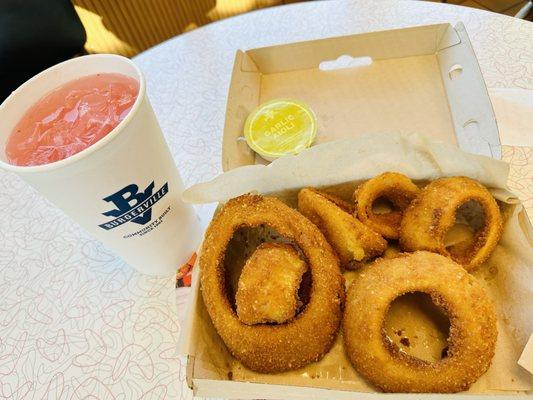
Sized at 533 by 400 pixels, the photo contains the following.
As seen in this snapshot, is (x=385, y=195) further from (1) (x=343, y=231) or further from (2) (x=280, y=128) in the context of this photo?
(2) (x=280, y=128)

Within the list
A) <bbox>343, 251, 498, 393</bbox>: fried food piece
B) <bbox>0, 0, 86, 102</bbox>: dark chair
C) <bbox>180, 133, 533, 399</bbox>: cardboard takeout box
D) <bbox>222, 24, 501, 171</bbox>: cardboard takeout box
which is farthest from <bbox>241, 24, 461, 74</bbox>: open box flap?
<bbox>0, 0, 86, 102</bbox>: dark chair

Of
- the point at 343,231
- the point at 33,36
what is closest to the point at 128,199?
the point at 343,231

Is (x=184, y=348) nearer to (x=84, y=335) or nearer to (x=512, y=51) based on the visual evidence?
(x=84, y=335)

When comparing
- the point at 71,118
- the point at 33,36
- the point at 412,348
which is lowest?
the point at 412,348

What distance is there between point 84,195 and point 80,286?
0.40 meters

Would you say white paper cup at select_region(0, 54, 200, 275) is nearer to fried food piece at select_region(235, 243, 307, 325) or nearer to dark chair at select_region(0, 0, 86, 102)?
A: fried food piece at select_region(235, 243, 307, 325)

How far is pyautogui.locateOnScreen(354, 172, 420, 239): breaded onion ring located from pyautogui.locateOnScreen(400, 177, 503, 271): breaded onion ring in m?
0.04

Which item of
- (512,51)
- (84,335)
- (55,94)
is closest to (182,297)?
(84,335)

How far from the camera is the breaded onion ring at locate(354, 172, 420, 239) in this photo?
83 cm

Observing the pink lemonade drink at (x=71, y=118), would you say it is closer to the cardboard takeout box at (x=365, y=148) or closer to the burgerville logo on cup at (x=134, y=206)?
the burgerville logo on cup at (x=134, y=206)

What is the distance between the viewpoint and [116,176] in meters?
0.61

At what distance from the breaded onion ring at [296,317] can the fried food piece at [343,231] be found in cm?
3

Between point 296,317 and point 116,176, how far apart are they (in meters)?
0.35

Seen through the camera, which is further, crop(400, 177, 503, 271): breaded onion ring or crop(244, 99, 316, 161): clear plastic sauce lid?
crop(244, 99, 316, 161): clear plastic sauce lid
